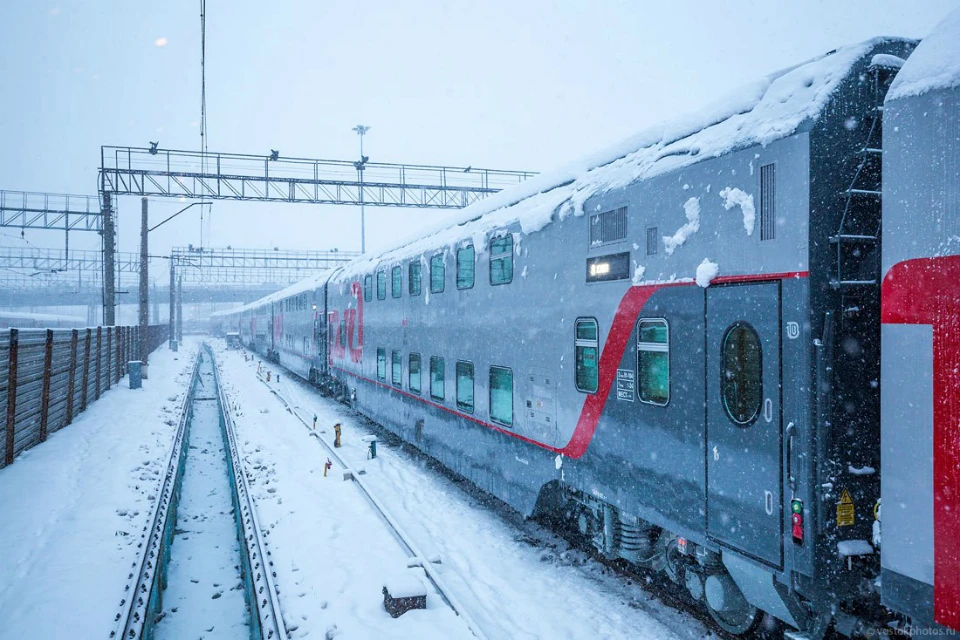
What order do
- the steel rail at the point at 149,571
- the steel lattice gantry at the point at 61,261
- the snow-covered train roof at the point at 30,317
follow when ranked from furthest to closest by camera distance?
the snow-covered train roof at the point at 30,317 → the steel lattice gantry at the point at 61,261 → the steel rail at the point at 149,571

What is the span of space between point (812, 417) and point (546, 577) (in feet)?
13.3

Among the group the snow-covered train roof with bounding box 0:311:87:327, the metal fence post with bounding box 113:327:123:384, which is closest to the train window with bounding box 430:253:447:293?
the metal fence post with bounding box 113:327:123:384

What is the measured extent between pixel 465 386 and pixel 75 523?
586 centimetres

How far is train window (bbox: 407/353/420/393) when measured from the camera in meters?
11.8

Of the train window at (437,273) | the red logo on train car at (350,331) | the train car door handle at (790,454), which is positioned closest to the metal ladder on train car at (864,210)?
the train car door handle at (790,454)

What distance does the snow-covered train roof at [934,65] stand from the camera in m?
3.36

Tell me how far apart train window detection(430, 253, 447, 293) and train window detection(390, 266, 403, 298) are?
1.87 m

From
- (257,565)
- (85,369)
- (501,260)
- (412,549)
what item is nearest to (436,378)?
(501,260)

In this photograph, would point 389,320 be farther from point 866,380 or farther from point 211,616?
point 866,380

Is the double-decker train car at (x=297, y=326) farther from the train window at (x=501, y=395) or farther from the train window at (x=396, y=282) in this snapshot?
the train window at (x=501, y=395)

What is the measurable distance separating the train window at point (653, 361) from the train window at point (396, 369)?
25.6 feet

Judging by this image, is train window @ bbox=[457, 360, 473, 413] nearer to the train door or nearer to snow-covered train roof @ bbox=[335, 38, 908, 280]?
snow-covered train roof @ bbox=[335, 38, 908, 280]

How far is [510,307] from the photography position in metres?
8.20

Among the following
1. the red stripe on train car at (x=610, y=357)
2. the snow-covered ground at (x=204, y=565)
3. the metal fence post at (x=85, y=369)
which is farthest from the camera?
the metal fence post at (x=85, y=369)
